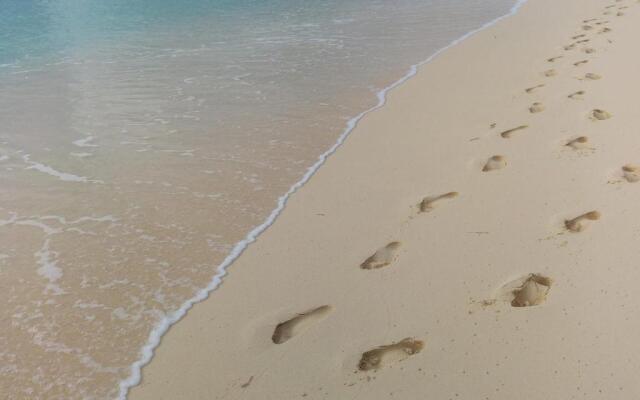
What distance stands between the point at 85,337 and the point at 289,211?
5.33 ft

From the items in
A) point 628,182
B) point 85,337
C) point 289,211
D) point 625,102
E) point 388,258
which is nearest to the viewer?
point 85,337

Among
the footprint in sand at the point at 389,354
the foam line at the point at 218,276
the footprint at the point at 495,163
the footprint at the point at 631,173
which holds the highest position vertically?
the footprint at the point at 631,173

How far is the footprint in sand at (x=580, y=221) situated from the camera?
3276 millimetres

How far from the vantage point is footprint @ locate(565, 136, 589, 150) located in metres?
4.34

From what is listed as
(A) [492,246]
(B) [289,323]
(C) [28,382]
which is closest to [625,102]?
(A) [492,246]

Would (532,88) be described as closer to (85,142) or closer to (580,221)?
(580,221)

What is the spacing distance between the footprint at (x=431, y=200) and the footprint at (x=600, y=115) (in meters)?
1.64

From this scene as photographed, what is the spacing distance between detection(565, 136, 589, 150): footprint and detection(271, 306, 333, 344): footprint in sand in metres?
2.39

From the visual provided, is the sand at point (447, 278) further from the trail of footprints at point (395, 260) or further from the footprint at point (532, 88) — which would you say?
the footprint at point (532, 88)

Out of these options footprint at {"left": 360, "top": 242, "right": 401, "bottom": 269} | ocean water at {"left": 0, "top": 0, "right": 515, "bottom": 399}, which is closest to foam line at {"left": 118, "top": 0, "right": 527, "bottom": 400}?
ocean water at {"left": 0, "top": 0, "right": 515, "bottom": 399}

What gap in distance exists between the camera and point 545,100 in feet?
18.6

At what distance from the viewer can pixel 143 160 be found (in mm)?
5363

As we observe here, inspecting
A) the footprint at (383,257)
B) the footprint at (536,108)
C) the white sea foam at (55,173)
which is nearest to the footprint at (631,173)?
the footprint at (383,257)

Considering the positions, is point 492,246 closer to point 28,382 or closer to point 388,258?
point 388,258
